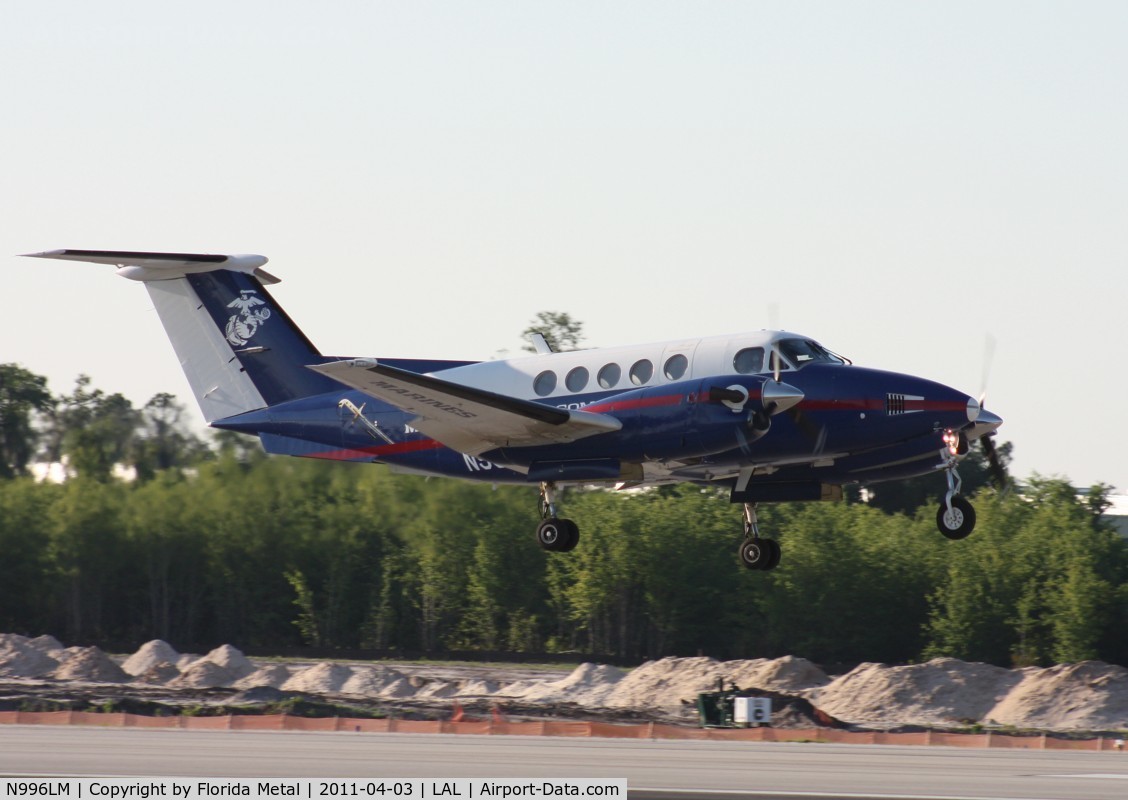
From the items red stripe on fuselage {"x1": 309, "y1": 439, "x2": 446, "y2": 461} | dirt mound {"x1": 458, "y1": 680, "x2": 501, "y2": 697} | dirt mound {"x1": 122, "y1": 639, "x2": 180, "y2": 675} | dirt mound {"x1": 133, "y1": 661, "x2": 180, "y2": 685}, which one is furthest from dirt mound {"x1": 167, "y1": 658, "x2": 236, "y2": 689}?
red stripe on fuselage {"x1": 309, "y1": 439, "x2": 446, "y2": 461}

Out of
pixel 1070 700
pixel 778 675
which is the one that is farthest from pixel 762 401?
pixel 778 675

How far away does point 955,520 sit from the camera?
24938 mm

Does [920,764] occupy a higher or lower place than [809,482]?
lower

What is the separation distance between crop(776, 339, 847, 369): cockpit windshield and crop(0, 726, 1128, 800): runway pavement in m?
6.35

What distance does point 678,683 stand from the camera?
41.8 m

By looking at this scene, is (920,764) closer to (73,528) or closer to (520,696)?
(520,696)

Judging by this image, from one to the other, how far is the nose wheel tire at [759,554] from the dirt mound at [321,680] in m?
19.3

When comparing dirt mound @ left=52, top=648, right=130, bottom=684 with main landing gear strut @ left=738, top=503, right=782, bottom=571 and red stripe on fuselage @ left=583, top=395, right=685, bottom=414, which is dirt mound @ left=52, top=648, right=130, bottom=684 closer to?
main landing gear strut @ left=738, top=503, right=782, bottom=571

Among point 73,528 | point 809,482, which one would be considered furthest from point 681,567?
point 809,482

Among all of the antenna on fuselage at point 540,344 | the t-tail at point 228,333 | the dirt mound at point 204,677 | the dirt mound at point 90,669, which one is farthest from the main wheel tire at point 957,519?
the dirt mound at point 90,669

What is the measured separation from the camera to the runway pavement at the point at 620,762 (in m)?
21.5

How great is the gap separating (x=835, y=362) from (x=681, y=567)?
27932 millimetres

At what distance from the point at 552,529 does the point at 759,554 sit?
3.57 m

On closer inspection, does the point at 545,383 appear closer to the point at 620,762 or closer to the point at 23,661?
the point at 620,762
